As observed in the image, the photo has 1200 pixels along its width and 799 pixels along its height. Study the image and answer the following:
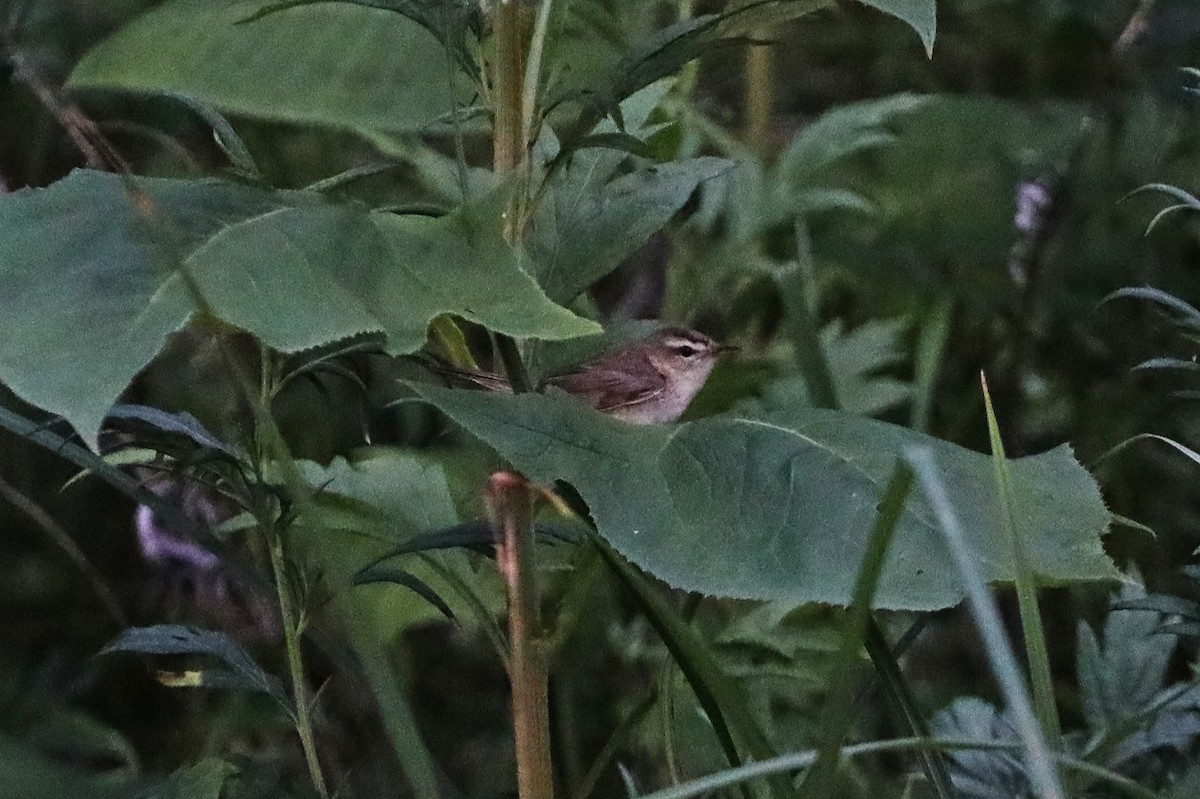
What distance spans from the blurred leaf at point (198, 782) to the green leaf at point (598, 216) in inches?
15.6

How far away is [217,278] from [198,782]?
35cm

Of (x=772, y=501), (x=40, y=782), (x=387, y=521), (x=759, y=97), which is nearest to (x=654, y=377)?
(x=759, y=97)

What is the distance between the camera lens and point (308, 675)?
7.87 ft

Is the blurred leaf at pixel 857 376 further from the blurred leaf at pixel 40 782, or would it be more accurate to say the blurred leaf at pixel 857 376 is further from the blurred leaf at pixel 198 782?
the blurred leaf at pixel 40 782

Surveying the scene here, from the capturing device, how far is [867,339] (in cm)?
207

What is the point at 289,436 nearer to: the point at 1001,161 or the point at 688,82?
the point at 688,82

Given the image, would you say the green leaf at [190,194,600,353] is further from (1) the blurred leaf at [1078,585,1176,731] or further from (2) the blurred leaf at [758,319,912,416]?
(2) the blurred leaf at [758,319,912,416]

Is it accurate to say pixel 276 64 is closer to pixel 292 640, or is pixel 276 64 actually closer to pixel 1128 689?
pixel 292 640

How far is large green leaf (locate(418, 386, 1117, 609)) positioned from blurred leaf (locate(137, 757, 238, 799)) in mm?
297

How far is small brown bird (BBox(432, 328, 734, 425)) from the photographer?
2.04 metres

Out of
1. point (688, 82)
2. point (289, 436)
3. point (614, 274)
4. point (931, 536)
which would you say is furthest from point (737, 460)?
point (614, 274)

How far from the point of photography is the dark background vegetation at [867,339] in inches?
82.0

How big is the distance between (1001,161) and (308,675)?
1403mm

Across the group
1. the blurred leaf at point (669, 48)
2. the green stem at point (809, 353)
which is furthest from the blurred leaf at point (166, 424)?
the green stem at point (809, 353)
